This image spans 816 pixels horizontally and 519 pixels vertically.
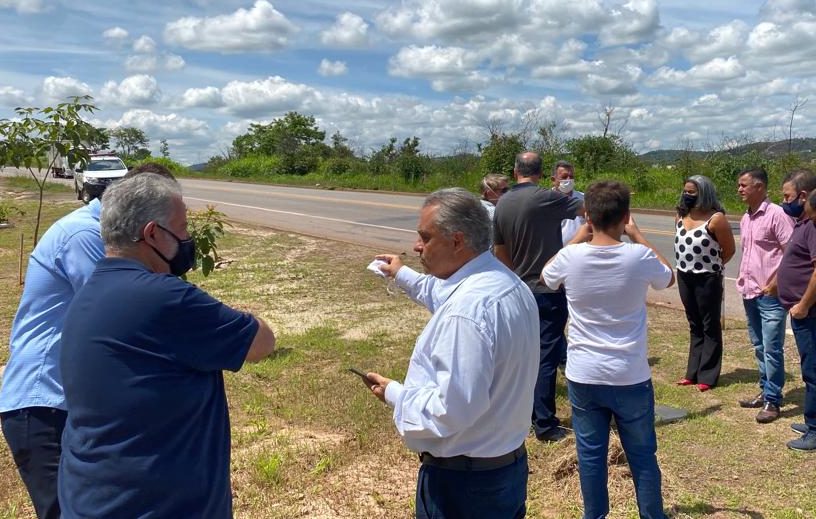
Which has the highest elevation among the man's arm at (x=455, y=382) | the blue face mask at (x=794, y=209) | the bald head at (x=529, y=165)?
the bald head at (x=529, y=165)

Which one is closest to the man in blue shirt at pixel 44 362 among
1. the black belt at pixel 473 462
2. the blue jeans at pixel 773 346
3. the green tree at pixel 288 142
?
the black belt at pixel 473 462

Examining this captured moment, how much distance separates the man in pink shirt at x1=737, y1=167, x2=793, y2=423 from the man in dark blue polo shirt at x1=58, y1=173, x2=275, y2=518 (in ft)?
14.3

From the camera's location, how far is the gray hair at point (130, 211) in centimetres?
212

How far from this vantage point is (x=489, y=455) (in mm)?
2309

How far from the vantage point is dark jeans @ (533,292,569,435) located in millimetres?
4867

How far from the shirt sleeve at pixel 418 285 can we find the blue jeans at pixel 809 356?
278 centimetres

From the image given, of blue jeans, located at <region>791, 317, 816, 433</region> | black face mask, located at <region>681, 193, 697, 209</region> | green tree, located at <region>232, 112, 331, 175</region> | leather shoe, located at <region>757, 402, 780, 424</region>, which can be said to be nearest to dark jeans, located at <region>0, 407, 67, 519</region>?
blue jeans, located at <region>791, 317, 816, 433</region>

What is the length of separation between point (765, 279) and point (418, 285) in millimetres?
3331

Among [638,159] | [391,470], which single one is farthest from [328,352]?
[638,159]

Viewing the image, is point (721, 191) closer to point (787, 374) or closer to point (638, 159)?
point (638, 159)

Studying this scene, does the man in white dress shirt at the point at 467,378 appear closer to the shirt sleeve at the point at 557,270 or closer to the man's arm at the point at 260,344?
the man's arm at the point at 260,344

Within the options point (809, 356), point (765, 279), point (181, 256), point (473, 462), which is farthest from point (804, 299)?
point (181, 256)

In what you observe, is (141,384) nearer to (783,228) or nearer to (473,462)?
(473,462)

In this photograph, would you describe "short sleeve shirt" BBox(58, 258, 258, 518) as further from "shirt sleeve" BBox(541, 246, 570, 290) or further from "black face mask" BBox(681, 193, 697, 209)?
"black face mask" BBox(681, 193, 697, 209)
